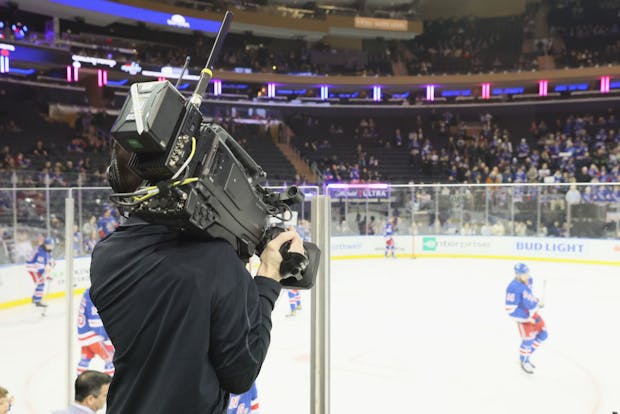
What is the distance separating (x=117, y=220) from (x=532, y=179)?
53.9 feet

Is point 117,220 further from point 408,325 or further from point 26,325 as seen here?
point 408,325

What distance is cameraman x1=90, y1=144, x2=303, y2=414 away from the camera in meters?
1.19

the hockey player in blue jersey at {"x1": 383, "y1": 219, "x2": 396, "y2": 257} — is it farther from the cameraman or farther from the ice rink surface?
the cameraman

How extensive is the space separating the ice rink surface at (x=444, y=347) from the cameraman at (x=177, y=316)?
5.68 ft

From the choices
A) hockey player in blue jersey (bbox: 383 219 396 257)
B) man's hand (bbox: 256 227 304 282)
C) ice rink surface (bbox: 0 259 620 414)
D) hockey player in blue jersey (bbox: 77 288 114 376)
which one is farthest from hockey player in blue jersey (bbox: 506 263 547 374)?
man's hand (bbox: 256 227 304 282)

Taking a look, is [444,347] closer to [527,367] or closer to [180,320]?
[527,367]

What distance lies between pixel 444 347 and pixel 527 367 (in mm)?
718

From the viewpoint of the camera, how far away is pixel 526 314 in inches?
193

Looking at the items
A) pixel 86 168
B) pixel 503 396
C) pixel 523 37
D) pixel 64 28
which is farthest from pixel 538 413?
pixel 523 37

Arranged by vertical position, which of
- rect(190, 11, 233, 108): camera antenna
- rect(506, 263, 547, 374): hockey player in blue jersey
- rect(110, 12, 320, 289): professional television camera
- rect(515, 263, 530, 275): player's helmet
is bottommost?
rect(506, 263, 547, 374): hockey player in blue jersey

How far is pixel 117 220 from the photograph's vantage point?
6.44 metres

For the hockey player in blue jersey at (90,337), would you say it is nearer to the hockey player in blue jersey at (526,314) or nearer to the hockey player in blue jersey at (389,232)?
the hockey player in blue jersey at (389,232)

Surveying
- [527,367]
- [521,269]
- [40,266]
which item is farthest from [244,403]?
[40,266]

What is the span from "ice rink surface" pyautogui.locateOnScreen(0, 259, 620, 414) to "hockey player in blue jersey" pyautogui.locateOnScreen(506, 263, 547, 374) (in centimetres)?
8
